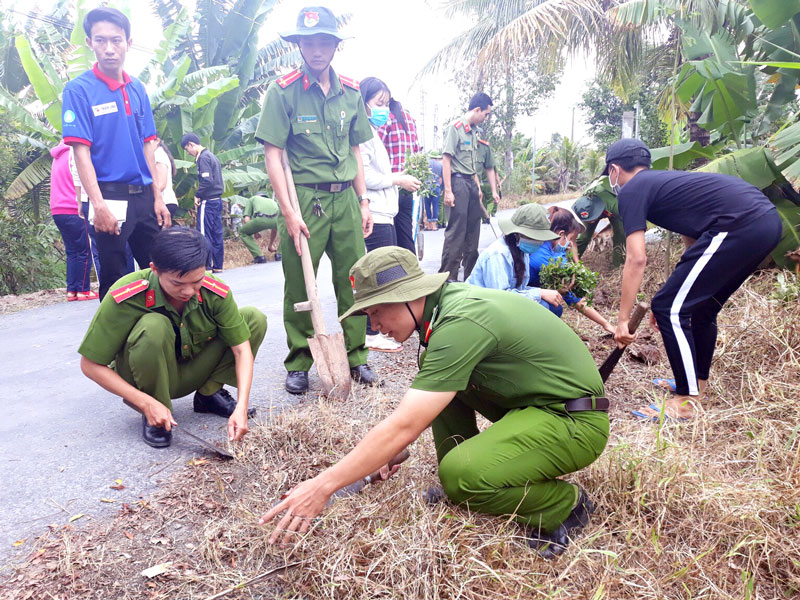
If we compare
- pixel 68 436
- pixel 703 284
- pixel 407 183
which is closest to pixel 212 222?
pixel 407 183

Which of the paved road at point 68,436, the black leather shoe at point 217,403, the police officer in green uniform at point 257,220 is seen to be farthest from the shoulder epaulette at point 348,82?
the police officer in green uniform at point 257,220

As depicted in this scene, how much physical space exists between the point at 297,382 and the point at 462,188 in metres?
3.55

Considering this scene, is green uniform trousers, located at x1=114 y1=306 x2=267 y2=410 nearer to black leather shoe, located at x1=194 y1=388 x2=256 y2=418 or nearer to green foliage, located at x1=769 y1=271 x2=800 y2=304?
black leather shoe, located at x1=194 y1=388 x2=256 y2=418

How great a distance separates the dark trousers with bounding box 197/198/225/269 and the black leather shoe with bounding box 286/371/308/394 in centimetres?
535

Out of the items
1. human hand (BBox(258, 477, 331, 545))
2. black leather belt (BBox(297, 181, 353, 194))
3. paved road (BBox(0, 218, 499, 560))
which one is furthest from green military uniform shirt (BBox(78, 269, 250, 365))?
human hand (BBox(258, 477, 331, 545))

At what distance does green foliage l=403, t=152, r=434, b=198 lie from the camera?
7.21 m

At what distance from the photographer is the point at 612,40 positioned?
1038cm

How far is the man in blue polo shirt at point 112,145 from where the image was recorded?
3799 mm

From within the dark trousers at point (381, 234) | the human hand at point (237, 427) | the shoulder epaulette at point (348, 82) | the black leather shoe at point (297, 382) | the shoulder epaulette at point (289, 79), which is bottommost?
the black leather shoe at point (297, 382)

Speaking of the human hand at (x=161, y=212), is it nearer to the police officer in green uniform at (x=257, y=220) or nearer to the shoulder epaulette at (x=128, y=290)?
the shoulder epaulette at (x=128, y=290)

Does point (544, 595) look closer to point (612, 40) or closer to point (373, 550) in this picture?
point (373, 550)

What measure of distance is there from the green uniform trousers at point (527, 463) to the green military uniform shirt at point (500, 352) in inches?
3.8

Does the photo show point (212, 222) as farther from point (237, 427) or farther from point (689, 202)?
point (689, 202)

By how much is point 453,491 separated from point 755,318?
3274 millimetres
